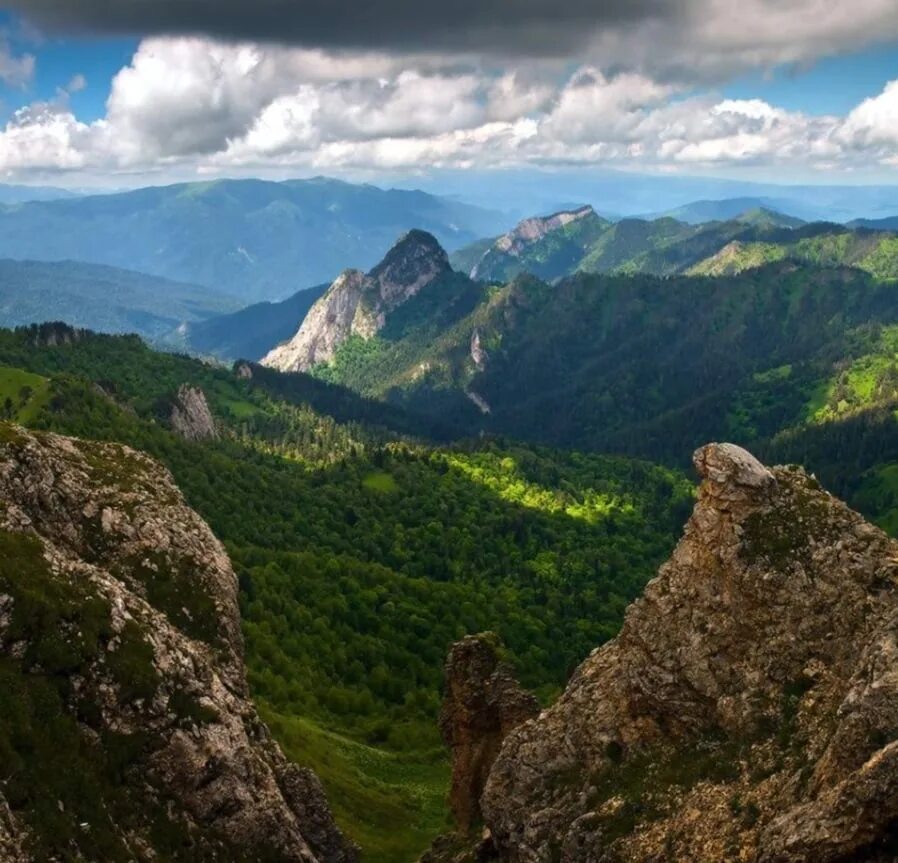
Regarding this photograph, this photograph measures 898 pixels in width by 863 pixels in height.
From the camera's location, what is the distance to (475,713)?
65.4m

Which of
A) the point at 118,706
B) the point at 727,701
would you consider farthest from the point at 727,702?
the point at 118,706

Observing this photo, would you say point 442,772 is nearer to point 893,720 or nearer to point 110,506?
point 110,506

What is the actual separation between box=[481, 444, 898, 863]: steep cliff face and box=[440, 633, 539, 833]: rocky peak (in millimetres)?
14295

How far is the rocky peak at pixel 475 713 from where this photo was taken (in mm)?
62750

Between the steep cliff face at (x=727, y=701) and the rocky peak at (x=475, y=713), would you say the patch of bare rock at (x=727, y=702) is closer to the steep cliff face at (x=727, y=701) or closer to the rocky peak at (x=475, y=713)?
the steep cliff face at (x=727, y=701)

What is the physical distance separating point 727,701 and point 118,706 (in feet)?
95.0

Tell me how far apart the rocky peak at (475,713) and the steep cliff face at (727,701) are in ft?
46.9

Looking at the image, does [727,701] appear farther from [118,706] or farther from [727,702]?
[118,706]

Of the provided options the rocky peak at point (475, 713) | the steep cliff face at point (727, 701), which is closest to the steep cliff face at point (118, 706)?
the rocky peak at point (475, 713)

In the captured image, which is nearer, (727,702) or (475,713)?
(727,702)

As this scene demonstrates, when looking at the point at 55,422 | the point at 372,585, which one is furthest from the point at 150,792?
the point at 55,422

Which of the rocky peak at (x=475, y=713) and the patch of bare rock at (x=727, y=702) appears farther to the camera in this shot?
the rocky peak at (x=475, y=713)

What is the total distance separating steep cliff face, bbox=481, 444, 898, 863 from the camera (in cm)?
3303

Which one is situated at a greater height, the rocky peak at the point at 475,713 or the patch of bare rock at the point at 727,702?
the patch of bare rock at the point at 727,702
